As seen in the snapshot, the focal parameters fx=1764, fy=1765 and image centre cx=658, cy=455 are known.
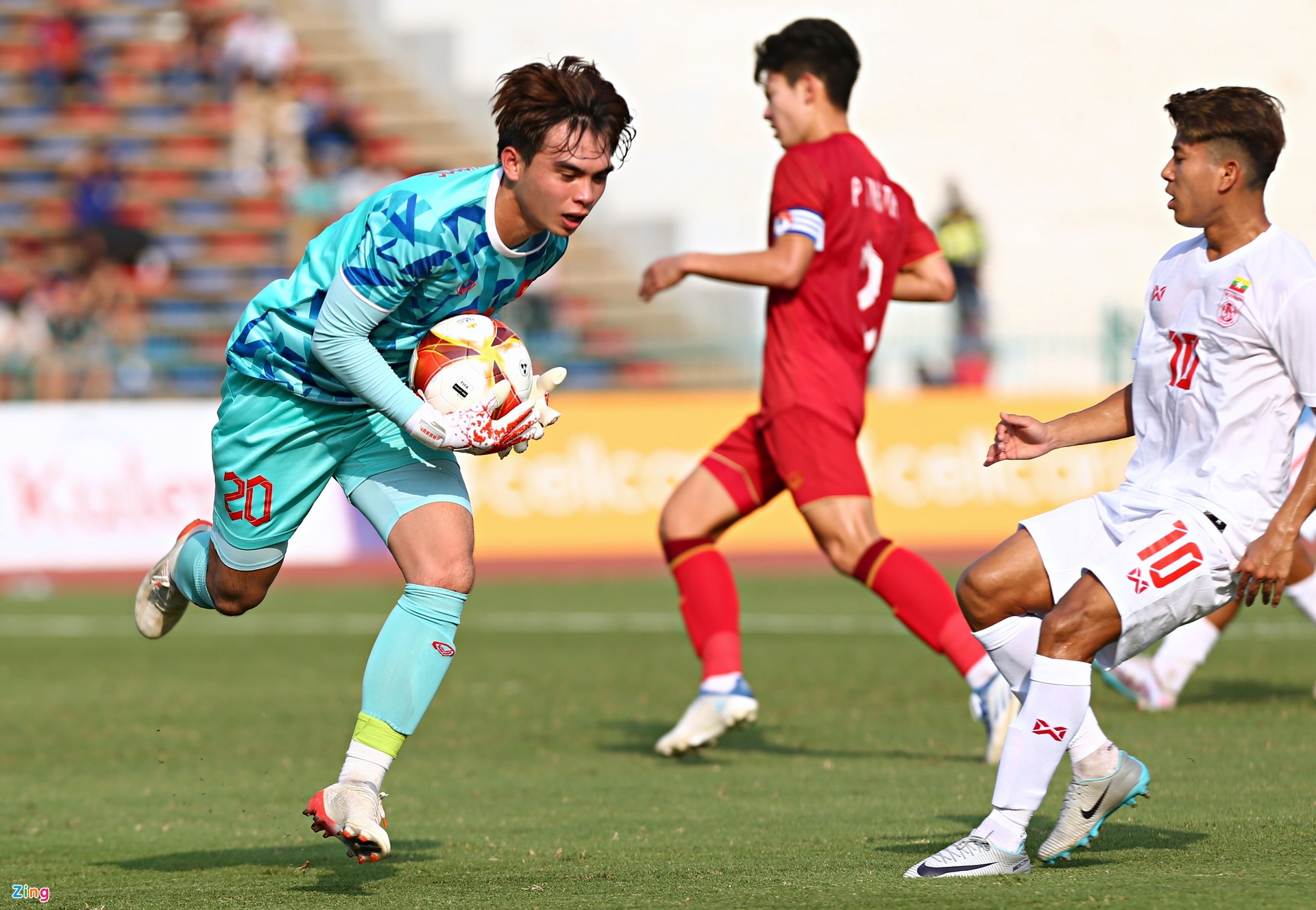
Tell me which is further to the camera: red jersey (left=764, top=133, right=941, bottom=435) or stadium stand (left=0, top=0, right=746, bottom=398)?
stadium stand (left=0, top=0, right=746, bottom=398)

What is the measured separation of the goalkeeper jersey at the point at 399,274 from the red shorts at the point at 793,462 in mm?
2006

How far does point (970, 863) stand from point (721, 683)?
2.72 meters

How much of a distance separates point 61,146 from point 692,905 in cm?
2321

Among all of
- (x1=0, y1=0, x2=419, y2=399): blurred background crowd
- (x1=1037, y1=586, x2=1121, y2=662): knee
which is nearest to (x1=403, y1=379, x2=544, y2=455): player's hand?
(x1=1037, y1=586, x2=1121, y2=662): knee

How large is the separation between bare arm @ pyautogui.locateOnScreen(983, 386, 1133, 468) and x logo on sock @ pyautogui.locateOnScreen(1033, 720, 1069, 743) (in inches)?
32.0

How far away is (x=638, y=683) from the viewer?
32.6ft

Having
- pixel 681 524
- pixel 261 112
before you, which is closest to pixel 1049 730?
pixel 681 524

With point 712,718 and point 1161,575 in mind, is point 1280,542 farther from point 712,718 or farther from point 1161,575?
point 712,718

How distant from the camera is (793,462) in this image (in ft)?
23.7

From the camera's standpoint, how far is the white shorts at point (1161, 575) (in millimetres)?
4664

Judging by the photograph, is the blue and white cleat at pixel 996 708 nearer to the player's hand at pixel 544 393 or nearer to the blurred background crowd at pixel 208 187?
the player's hand at pixel 544 393

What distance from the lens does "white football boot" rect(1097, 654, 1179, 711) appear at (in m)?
8.17

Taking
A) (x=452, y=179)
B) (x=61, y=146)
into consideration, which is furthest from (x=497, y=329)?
(x=61, y=146)

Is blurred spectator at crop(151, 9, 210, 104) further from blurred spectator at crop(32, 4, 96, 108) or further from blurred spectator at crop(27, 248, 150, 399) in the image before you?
blurred spectator at crop(27, 248, 150, 399)
